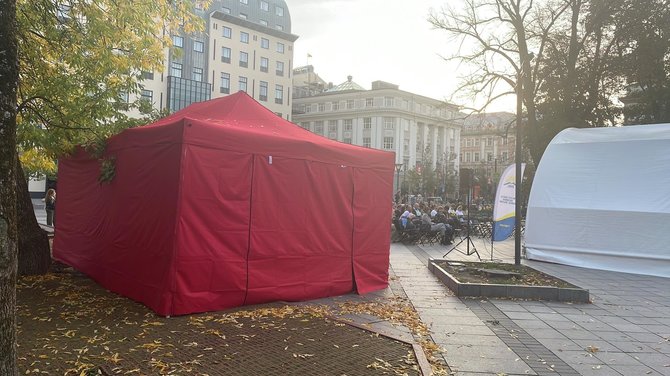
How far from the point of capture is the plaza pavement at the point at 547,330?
5.07 meters

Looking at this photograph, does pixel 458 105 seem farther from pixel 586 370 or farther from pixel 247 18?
pixel 247 18

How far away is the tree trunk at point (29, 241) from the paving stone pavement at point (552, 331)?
21.4 ft

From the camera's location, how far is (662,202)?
12.3m

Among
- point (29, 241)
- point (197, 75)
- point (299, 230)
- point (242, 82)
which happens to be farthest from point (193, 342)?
point (242, 82)

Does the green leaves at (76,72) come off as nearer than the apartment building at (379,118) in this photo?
Yes

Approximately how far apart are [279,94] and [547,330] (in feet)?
225

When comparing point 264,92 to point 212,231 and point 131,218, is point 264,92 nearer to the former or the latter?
point 131,218

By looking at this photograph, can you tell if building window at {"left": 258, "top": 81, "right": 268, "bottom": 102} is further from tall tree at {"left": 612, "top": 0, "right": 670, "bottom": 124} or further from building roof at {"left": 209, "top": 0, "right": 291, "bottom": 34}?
tall tree at {"left": 612, "top": 0, "right": 670, "bottom": 124}

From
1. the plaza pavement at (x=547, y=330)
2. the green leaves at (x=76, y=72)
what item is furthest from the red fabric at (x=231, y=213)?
the plaza pavement at (x=547, y=330)

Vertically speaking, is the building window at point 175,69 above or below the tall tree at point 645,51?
above

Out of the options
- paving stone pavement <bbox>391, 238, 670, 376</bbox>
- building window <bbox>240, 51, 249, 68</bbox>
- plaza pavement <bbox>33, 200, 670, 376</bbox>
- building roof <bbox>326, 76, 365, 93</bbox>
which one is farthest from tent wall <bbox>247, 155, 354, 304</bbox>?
building roof <bbox>326, 76, 365, 93</bbox>

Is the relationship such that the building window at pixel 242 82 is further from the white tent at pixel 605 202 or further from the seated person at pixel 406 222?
the white tent at pixel 605 202

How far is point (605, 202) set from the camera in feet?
43.1

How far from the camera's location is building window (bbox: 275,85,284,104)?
236ft
